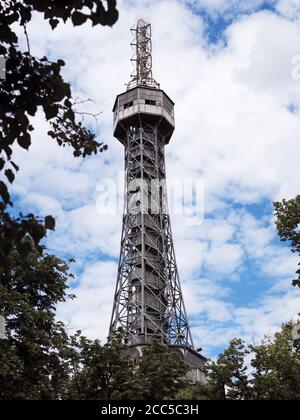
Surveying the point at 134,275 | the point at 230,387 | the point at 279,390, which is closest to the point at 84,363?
the point at 230,387

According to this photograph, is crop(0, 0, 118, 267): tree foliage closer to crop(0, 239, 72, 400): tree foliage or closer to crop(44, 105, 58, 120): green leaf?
crop(44, 105, 58, 120): green leaf

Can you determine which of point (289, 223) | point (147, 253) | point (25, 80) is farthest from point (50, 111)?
point (147, 253)

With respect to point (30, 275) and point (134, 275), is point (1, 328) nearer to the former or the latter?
point (30, 275)

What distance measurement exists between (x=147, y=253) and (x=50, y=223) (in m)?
69.2

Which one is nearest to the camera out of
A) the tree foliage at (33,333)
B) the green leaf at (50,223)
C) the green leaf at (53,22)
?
the green leaf at (50,223)

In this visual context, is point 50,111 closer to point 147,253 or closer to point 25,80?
point 25,80

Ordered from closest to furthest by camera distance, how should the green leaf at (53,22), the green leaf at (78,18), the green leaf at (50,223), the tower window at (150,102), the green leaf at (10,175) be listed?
the green leaf at (50,223) → the green leaf at (78,18) → the green leaf at (10,175) → the green leaf at (53,22) → the tower window at (150,102)

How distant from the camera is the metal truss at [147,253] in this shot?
6988 cm

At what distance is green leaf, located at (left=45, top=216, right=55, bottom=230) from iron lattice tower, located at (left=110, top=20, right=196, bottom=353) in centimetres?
5984

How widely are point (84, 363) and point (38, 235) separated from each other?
23778 mm

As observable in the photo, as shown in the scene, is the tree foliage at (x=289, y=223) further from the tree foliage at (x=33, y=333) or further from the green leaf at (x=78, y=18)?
the green leaf at (x=78, y=18)

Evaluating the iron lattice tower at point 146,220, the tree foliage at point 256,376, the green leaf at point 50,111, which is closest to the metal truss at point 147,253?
the iron lattice tower at point 146,220

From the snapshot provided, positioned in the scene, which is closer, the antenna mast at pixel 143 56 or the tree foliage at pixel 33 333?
the tree foliage at pixel 33 333

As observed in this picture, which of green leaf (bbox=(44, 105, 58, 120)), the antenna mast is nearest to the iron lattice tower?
the antenna mast
